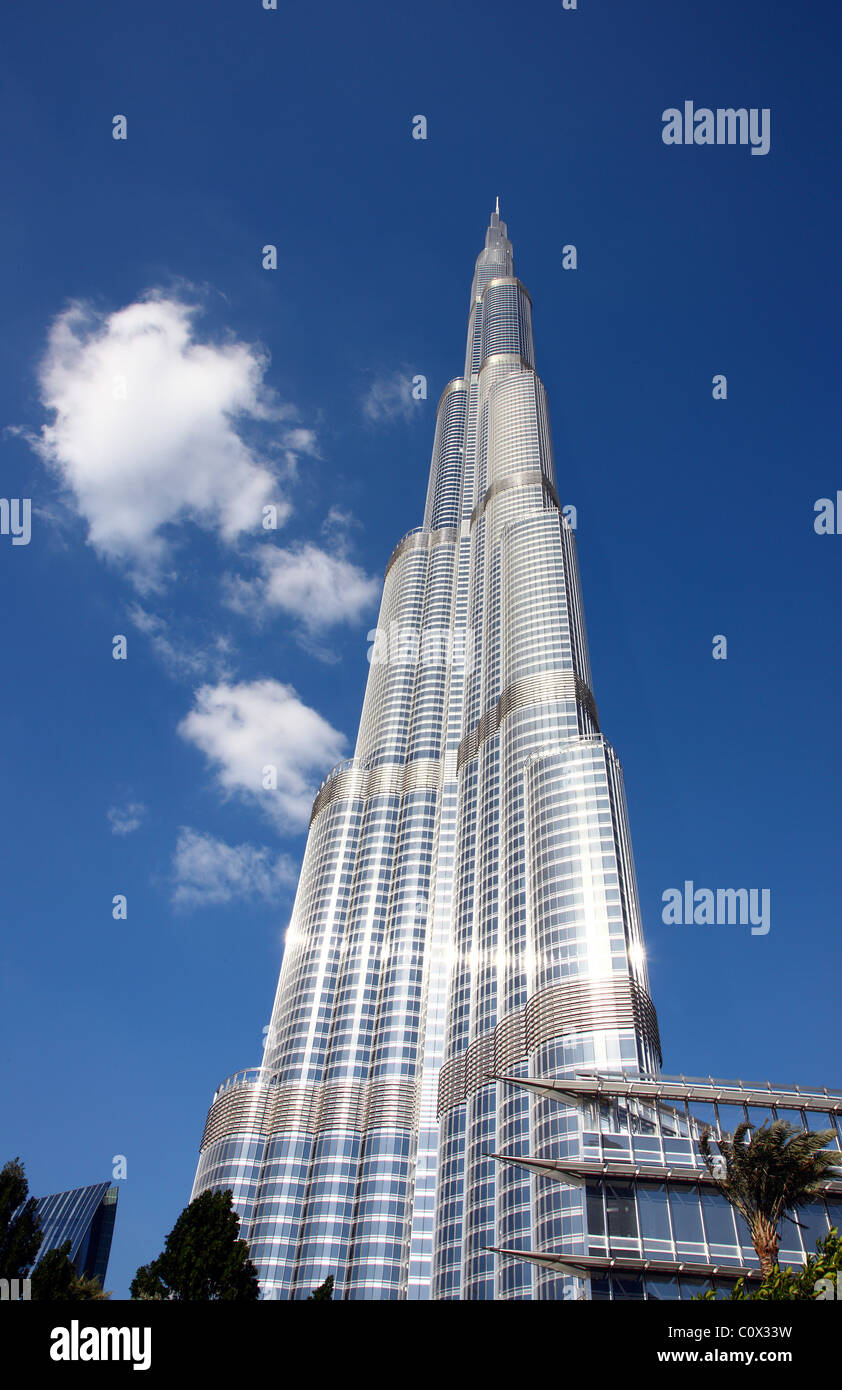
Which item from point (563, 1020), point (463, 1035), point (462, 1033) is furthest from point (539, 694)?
point (563, 1020)

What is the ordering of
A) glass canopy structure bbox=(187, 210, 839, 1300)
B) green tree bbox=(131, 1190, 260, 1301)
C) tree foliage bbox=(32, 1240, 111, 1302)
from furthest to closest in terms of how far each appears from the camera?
1. glass canopy structure bbox=(187, 210, 839, 1300)
2. green tree bbox=(131, 1190, 260, 1301)
3. tree foliage bbox=(32, 1240, 111, 1302)

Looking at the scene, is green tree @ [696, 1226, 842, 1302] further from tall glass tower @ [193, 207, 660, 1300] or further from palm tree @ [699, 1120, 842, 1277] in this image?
tall glass tower @ [193, 207, 660, 1300]

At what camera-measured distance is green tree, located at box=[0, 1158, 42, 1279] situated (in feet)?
171

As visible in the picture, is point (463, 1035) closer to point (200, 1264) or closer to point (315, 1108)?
point (315, 1108)

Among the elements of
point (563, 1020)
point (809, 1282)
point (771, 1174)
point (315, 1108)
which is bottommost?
point (809, 1282)

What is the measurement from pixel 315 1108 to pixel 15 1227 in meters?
118

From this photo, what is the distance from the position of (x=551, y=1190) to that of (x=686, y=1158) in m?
49.3

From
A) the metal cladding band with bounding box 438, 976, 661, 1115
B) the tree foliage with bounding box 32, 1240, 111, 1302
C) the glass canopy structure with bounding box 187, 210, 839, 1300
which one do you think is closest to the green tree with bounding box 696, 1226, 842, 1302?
the tree foliage with bounding box 32, 1240, 111, 1302

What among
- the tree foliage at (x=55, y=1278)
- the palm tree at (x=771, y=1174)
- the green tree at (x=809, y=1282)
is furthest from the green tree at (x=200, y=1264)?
the green tree at (x=809, y=1282)

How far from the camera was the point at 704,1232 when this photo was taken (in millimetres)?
61844

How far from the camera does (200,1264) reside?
51.4 m

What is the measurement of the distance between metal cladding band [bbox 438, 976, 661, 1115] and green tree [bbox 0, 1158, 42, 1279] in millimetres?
83127
